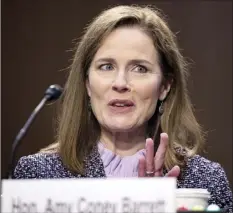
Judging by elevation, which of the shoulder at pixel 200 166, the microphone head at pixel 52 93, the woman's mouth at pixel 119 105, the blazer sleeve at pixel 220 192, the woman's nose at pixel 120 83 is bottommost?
the blazer sleeve at pixel 220 192

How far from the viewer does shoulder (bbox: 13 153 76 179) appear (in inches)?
64.6

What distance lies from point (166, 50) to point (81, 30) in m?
1.34

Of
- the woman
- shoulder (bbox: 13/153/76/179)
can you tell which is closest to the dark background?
the woman

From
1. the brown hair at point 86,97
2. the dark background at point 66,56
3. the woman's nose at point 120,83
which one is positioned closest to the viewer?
the woman's nose at point 120,83

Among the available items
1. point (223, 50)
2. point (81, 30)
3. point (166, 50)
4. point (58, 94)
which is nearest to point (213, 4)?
point (223, 50)

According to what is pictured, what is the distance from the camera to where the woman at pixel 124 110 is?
1.59 meters

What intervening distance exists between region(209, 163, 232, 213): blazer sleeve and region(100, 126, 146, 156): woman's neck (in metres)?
0.22

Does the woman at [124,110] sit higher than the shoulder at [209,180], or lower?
higher

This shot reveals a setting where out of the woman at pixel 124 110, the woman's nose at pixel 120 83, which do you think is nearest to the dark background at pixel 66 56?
the woman at pixel 124 110

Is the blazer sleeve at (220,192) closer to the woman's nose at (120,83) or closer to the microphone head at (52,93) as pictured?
the woman's nose at (120,83)

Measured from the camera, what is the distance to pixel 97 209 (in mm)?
868

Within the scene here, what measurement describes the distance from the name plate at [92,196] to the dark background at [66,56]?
2.09 metres

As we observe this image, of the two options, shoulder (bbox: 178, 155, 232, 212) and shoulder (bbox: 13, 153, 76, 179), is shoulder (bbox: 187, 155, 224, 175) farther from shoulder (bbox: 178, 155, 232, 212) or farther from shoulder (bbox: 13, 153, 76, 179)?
shoulder (bbox: 13, 153, 76, 179)

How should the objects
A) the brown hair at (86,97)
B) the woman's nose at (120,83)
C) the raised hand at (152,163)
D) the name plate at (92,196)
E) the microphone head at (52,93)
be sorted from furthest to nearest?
the brown hair at (86,97) → the woman's nose at (120,83) → the raised hand at (152,163) → the microphone head at (52,93) → the name plate at (92,196)
